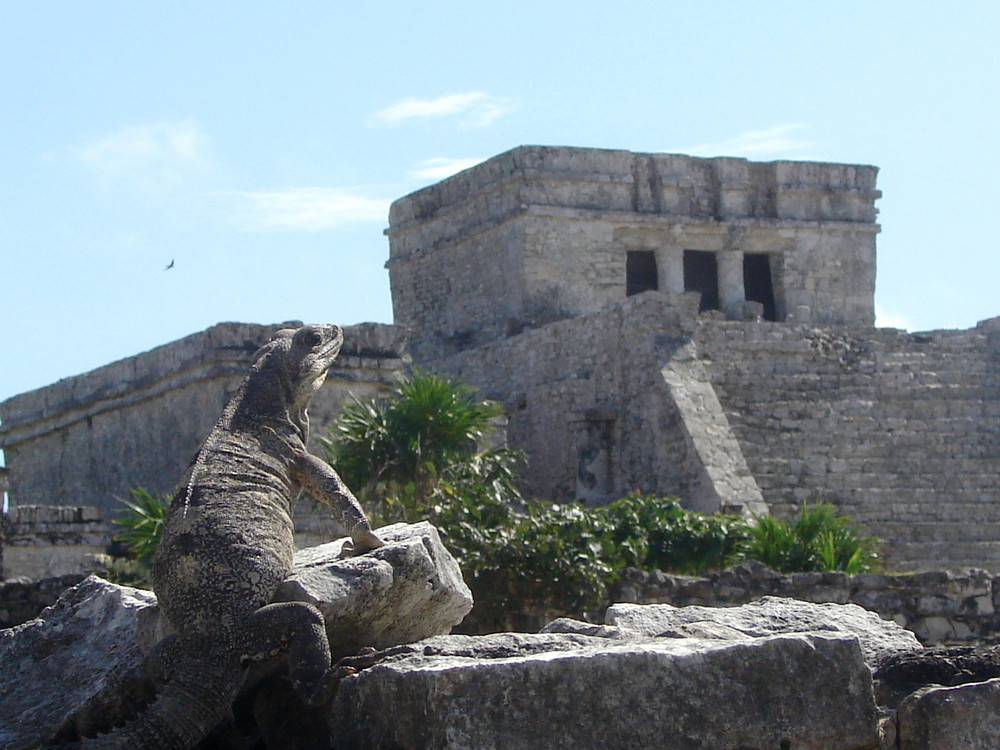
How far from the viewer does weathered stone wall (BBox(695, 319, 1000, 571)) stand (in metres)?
17.9

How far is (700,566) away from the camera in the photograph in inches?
529

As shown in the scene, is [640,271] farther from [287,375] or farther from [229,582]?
[229,582]

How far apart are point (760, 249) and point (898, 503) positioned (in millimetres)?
7712

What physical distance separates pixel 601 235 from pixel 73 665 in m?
18.4

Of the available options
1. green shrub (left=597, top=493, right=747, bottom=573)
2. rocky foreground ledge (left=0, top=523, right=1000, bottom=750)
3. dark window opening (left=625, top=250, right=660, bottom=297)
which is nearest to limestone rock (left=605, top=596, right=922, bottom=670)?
rocky foreground ledge (left=0, top=523, right=1000, bottom=750)

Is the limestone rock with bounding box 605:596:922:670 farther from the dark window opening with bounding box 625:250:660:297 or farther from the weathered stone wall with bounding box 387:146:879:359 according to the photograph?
the dark window opening with bounding box 625:250:660:297

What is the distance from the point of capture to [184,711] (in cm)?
502

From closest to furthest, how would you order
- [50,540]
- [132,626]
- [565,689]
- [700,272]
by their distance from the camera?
[565,689]
[132,626]
[50,540]
[700,272]

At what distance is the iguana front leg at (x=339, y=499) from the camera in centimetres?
561

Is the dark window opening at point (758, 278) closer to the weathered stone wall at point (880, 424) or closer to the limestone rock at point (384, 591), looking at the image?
the weathered stone wall at point (880, 424)

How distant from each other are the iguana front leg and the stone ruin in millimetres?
7277

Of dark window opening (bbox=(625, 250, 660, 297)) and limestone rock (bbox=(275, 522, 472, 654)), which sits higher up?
dark window opening (bbox=(625, 250, 660, 297))

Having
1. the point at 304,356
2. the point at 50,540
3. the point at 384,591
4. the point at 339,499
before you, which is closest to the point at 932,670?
the point at 384,591

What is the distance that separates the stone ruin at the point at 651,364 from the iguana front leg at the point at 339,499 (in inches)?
286
